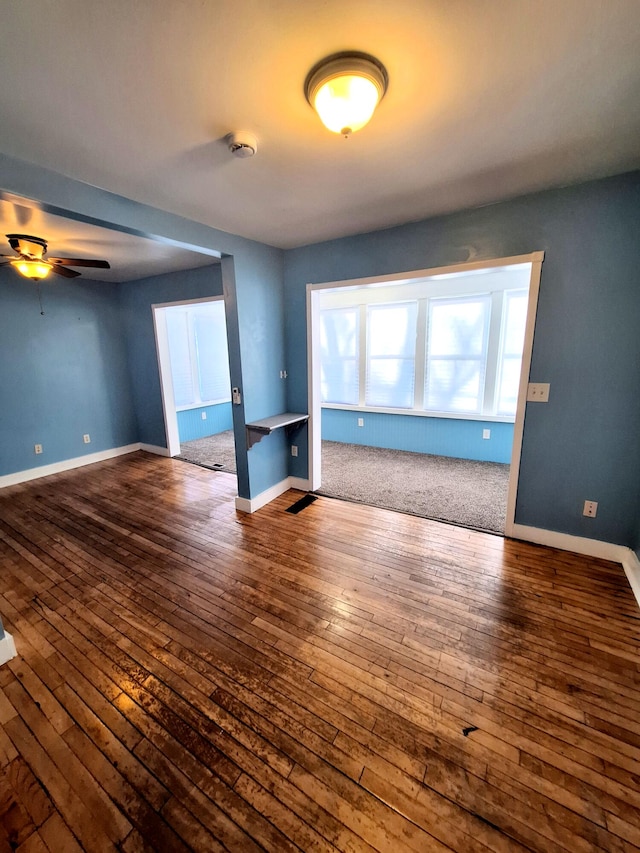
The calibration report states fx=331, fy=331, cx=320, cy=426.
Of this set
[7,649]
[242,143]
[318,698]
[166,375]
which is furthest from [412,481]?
[166,375]

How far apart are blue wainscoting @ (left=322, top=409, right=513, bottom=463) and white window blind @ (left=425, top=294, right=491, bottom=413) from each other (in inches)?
10.6

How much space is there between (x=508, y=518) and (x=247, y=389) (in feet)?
8.32

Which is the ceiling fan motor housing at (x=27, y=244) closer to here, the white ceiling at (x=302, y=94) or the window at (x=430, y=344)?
the white ceiling at (x=302, y=94)

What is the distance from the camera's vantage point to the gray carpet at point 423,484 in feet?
10.6

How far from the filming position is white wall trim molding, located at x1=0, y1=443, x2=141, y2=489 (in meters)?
4.02

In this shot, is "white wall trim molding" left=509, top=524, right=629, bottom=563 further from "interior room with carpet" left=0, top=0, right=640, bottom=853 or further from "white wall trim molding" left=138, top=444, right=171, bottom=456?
"white wall trim molding" left=138, top=444, right=171, bottom=456

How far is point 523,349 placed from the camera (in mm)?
2439

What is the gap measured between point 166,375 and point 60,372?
1281mm

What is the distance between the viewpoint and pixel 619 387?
88.5 inches

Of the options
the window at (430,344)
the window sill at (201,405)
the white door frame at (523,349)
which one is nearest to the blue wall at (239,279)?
the white door frame at (523,349)

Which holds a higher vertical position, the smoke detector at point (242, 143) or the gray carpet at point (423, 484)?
the smoke detector at point (242, 143)

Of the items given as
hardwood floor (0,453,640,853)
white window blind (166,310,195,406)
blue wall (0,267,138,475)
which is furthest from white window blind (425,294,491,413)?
blue wall (0,267,138,475)

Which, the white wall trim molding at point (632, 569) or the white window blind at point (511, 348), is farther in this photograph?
the white window blind at point (511, 348)

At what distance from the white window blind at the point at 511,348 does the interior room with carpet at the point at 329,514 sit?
2.07m
